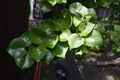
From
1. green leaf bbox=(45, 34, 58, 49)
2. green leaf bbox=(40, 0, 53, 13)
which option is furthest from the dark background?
green leaf bbox=(45, 34, 58, 49)

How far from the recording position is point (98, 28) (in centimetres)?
92

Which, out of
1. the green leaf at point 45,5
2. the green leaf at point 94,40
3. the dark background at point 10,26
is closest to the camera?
the green leaf at point 94,40

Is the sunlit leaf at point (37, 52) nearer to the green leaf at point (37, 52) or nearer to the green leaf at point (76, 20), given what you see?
the green leaf at point (37, 52)

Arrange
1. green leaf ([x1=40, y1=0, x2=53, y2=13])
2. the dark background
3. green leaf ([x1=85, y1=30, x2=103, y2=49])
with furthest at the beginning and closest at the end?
the dark background, green leaf ([x1=40, y1=0, x2=53, y2=13]), green leaf ([x1=85, y1=30, x2=103, y2=49])

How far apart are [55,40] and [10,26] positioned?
3.62 feet

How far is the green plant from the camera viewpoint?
0.86 meters

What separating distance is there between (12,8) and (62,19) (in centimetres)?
103

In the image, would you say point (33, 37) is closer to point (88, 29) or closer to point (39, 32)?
point (39, 32)

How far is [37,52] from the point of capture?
34.1 inches

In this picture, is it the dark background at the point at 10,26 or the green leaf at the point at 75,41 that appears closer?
the green leaf at the point at 75,41

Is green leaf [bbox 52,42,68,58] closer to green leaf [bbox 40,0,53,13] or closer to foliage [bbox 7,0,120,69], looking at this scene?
foliage [bbox 7,0,120,69]

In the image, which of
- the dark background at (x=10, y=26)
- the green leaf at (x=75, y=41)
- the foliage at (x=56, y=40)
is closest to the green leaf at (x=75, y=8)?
the foliage at (x=56, y=40)

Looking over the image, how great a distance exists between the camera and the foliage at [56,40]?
0.86 metres

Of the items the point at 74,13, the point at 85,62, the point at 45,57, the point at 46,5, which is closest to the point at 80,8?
the point at 74,13
